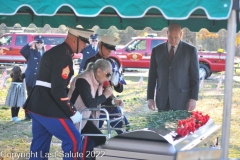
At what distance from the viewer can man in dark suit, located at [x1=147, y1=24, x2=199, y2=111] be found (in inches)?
237

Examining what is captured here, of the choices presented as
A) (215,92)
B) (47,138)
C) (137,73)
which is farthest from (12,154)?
(137,73)

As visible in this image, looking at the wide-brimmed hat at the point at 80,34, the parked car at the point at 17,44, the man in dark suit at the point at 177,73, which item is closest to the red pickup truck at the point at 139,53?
the parked car at the point at 17,44

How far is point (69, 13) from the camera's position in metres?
7.19

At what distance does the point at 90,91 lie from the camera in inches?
196

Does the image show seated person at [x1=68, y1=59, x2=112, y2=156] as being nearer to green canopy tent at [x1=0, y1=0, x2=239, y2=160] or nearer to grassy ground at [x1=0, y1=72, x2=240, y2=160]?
grassy ground at [x1=0, y1=72, x2=240, y2=160]

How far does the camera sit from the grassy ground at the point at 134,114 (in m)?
7.62

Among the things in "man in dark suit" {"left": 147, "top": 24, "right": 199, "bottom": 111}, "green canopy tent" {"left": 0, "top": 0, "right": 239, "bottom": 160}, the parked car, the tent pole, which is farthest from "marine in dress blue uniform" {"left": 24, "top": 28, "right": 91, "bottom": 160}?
the parked car

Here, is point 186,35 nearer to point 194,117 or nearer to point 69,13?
point 69,13

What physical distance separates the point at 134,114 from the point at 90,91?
6331 millimetres

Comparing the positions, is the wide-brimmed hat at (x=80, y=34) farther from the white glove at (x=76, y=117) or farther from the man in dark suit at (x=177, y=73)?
the man in dark suit at (x=177, y=73)

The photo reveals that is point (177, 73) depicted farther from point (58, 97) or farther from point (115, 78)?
point (58, 97)

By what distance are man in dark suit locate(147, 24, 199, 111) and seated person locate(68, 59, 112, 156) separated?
1185 millimetres

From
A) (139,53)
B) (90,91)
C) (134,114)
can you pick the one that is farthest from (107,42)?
(139,53)

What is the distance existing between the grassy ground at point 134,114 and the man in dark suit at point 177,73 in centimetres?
46
